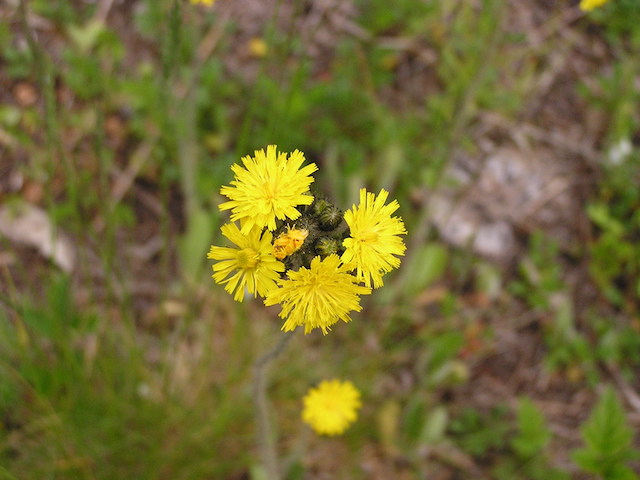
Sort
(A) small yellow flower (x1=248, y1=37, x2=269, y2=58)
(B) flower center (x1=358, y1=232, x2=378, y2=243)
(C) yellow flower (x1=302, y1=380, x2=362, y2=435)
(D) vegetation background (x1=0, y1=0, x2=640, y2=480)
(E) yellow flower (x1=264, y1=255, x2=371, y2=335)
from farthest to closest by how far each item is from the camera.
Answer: (A) small yellow flower (x1=248, y1=37, x2=269, y2=58)
(D) vegetation background (x1=0, y1=0, x2=640, y2=480)
(C) yellow flower (x1=302, y1=380, x2=362, y2=435)
(B) flower center (x1=358, y1=232, x2=378, y2=243)
(E) yellow flower (x1=264, y1=255, x2=371, y2=335)

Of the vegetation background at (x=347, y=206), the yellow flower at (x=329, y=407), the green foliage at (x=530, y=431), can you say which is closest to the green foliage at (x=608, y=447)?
the vegetation background at (x=347, y=206)

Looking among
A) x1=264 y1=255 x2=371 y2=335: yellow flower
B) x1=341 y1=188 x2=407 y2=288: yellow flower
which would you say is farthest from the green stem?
x1=341 y1=188 x2=407 y2=288: yellow flower

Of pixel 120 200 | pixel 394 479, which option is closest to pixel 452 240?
pixel 394 479

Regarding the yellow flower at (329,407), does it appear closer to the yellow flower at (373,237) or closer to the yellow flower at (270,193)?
the yellow flower at (373,237)

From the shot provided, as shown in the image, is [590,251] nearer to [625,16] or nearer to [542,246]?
[542,246]

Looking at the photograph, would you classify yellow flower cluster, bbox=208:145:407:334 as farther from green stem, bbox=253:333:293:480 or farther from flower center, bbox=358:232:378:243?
green stem, bbox=253:333:293:480

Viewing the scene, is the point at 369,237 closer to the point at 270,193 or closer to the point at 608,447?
the point at 270,193

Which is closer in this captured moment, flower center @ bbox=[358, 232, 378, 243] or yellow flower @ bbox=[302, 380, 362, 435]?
flower center @ bbox=[358, 232, 378, 243]

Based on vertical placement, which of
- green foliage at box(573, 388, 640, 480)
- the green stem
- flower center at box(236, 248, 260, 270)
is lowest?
green foliage at box(573, 388, 640, 480)
